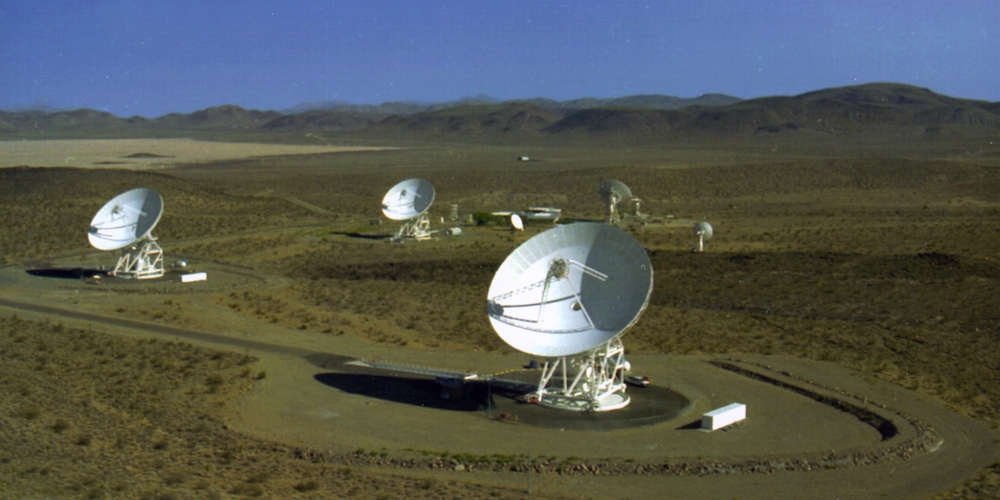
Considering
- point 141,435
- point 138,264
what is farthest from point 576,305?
point 138,264

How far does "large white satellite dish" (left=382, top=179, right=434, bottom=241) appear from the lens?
7006 cm

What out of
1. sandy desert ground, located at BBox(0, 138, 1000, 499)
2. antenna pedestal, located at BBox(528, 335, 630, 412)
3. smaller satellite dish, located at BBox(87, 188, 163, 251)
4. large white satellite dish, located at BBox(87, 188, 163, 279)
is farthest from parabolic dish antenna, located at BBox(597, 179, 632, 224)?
antenna pedestal, located at BBox(528, 335, 630, 412)

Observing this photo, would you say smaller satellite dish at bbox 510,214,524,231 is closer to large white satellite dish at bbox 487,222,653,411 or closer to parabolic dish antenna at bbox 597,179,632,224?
parabolic dish antenna at bbox 597,179,632,224

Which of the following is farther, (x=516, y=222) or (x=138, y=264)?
(x=516, y=222)

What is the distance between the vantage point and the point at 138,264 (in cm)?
5350

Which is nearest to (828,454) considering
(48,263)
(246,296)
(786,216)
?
(246,296)

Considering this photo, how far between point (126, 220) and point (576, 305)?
33.6m

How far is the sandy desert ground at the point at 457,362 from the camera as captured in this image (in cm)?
2520

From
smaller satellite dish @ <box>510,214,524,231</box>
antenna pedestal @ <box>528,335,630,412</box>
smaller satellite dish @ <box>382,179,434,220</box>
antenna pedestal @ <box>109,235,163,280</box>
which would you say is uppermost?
smaller satellite dish @ <box>382,179,434,220</box>

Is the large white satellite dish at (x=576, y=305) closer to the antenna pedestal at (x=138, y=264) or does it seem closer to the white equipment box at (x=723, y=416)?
the white equipment box at (x=723, y=416)

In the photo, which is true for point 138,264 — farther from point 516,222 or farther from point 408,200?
point 516,222

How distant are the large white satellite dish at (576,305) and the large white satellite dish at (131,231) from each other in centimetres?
2767

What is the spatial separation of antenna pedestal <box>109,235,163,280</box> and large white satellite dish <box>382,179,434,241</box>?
19.4 m

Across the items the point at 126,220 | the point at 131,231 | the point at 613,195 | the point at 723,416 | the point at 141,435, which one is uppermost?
the point at 613,195
